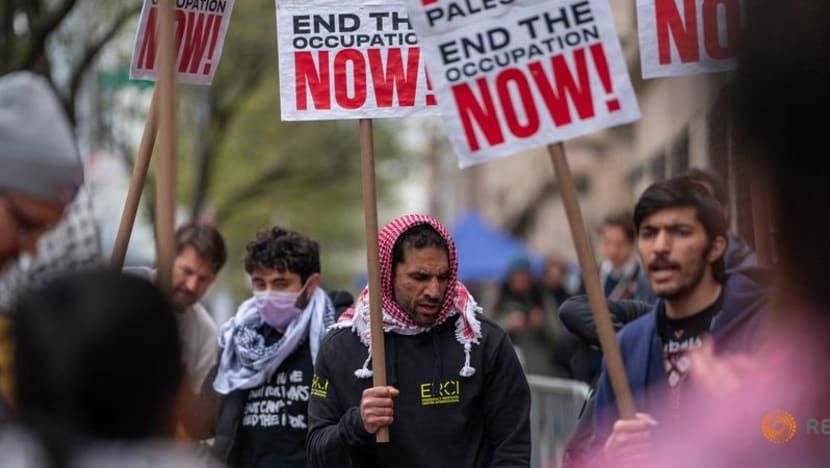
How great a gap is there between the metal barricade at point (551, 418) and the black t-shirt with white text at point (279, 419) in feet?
14.7

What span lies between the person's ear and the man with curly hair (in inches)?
87.2

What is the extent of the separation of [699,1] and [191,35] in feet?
6.36

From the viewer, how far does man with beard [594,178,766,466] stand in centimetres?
407

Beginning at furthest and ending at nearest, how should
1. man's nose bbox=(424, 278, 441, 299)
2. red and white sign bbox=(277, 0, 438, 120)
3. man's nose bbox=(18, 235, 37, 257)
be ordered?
red and white sign bbox=(277, 0, 438, 120), man's nose bbox=(424, 278, 441, 299), man's nose bbox=(18, 235, 37, 257)

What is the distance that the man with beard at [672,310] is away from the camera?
4.07m

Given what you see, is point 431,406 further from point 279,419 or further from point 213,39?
point 213,39

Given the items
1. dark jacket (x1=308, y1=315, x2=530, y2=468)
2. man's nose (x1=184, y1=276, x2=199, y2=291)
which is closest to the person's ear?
dark jacket (x1=308, y1=315, x2=530, y2=468)

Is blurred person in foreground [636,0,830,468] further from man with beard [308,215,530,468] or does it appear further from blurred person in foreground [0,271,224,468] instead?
man with beard [308,215,530,468]

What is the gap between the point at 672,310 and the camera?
5.20 meters

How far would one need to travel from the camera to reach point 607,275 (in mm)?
9852

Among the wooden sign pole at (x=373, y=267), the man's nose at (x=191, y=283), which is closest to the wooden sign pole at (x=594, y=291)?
the wooden sign pole at (x=373, y=267)

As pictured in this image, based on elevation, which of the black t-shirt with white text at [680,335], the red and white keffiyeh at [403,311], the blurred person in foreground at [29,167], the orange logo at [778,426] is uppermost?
the blurred person in foreground at [29,167]

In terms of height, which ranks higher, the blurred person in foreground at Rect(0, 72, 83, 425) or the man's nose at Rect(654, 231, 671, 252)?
the blurred person in foreground at Rect(0, 72, 83, 425)

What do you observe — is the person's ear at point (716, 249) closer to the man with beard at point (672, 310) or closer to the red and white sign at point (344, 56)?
the man with beard at point (672, 310)
